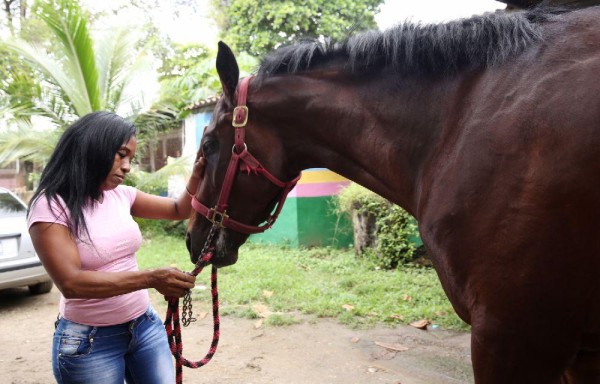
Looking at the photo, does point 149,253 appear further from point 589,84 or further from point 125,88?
point 589,84

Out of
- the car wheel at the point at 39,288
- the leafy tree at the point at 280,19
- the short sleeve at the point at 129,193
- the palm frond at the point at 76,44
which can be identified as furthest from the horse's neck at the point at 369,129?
the leafy tree at the point at 280,19

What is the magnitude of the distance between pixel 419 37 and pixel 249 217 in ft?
3.21

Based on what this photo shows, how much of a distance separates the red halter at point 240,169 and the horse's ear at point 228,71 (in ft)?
0.13

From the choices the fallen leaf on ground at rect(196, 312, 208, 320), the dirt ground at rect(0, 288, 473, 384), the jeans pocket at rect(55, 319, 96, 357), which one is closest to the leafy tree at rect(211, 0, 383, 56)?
the fallen leaf on ground at rect(196, 312, 208, 320)

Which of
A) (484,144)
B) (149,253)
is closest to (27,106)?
(149,253)

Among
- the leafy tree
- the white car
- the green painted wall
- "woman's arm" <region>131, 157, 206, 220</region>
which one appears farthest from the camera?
the leafy tree

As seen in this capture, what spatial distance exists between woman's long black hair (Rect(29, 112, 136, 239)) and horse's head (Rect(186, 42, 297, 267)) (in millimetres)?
392

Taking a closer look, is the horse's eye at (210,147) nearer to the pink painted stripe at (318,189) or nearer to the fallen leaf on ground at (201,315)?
the fallen leaf on ground at (201,315)

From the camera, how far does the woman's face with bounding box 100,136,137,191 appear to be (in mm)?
1953

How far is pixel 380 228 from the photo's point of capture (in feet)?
22.4

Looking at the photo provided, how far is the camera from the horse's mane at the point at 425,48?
1429 millimetres

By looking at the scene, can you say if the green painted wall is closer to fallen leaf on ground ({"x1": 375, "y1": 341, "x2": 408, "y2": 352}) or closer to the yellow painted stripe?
the yellow painted stripe

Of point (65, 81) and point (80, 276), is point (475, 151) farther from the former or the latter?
point (65, 81)

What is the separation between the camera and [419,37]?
160cm
